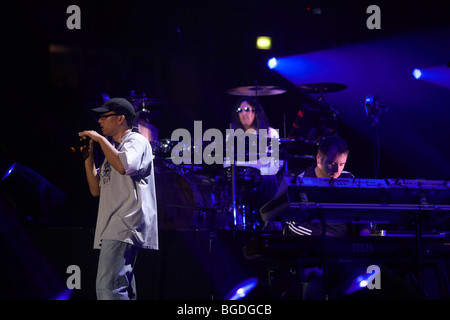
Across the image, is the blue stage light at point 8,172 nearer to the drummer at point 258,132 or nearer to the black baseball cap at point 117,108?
the black baseball cap at point 117,108

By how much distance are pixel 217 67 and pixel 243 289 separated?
499 centimetres

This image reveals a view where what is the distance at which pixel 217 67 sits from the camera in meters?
9.36

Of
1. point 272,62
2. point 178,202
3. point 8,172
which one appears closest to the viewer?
point 8,172

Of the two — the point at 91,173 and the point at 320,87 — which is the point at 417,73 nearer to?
the point at 320,87

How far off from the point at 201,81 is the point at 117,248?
597 cm

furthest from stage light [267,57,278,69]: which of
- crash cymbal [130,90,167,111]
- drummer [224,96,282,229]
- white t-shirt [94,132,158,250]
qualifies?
white t-shirt [94,132,158,250]

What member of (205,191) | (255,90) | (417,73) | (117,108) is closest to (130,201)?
(117,108)

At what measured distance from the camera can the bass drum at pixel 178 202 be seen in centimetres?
673

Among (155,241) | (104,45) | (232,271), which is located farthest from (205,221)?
(104,45)

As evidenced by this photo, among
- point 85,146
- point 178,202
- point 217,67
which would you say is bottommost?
point 178,202

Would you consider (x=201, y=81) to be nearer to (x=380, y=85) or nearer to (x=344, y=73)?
(x=344, y=73)

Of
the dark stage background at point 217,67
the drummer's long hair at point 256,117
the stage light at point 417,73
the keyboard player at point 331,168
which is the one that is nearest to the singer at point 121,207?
the keyboard player at point 331,168

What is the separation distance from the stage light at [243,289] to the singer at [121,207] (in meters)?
1.57

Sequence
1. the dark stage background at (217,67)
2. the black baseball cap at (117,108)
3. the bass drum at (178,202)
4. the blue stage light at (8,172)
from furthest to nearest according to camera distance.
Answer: the dark stage background at (217,67)
the bass drum at (178,202)
the blue stage light at (8,172)
the black baseball cap at (117,108)
